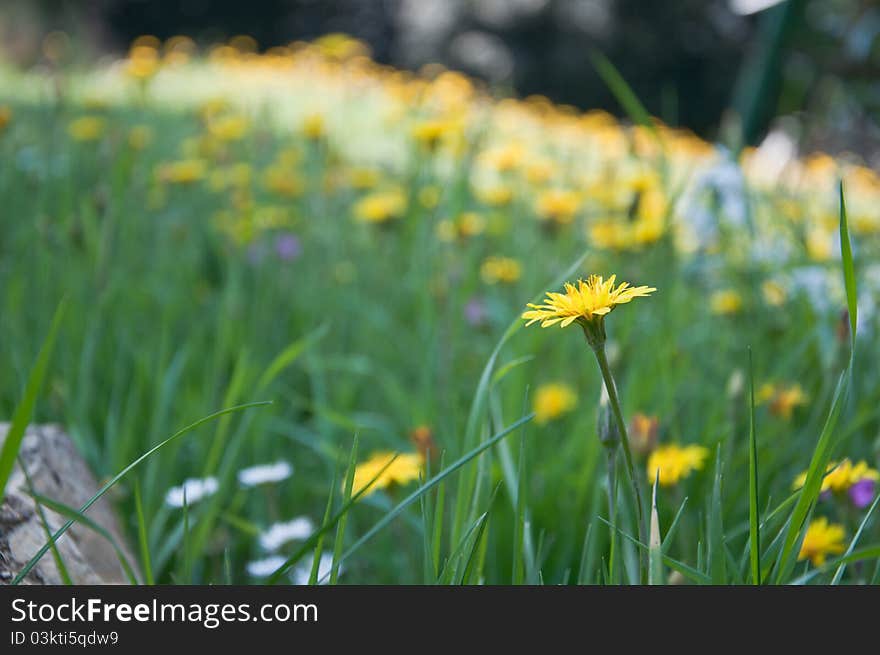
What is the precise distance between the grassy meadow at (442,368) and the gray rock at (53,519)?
0.05 meters

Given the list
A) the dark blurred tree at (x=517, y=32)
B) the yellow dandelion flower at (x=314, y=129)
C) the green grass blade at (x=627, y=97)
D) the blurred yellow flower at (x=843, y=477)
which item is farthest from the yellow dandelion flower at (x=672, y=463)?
the dark blurred tree at (x=517, y=32)

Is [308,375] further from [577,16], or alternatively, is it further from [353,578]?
[577,16]

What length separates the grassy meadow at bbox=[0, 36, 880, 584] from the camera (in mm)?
578

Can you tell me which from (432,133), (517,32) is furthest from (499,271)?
(517,32)

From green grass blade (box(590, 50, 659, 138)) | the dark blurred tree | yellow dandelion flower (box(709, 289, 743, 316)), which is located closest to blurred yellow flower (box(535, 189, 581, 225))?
yellow dandelion flower (box(709, 289, 743, 316))

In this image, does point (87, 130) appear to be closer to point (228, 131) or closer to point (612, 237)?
point (228, 131)

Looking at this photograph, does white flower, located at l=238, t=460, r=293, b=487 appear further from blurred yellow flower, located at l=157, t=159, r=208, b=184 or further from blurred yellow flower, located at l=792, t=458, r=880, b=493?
blurred yellow flower, located at l=157, t=159, r=208, b=184

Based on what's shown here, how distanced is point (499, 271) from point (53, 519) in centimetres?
87

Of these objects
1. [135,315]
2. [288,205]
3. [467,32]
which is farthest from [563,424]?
[467,32]

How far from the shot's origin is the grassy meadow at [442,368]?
578mm

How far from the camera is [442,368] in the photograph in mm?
1119

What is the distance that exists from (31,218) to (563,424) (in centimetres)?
109
